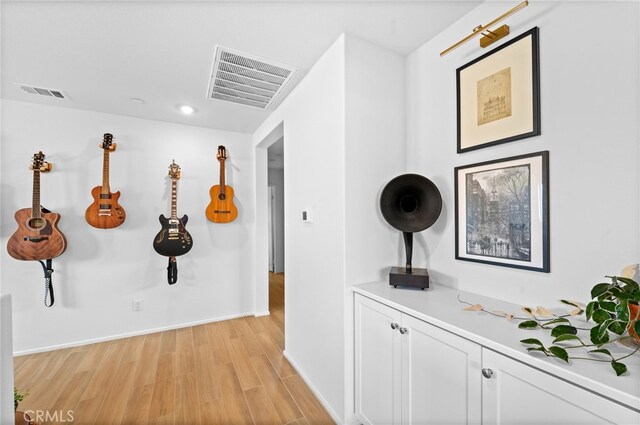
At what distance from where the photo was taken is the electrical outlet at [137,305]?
2.97 m

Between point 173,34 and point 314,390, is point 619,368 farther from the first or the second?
point 173,34

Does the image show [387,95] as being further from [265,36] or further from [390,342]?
[390,342]

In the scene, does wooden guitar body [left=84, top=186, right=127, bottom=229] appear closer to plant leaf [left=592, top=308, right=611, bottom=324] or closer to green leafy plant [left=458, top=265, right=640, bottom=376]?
green leafy plant [left=458, top=265, right=640, bottom=376]

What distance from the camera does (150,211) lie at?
10.0 ft

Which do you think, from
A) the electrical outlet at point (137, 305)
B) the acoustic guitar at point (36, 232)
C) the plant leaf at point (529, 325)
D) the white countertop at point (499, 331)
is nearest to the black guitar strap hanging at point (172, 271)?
the electrical outlet at point (137, 305)

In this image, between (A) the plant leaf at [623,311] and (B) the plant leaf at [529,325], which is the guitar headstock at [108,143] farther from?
(A) the plant leaf at [623,311]

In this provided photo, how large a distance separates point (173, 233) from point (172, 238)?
57mm

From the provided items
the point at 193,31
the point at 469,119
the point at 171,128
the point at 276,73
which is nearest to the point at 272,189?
the point at 171,128

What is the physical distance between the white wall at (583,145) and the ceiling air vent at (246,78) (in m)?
1.42

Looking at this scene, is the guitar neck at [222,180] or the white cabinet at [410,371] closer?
the white cabinet at [410,371]

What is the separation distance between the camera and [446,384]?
1.08 m

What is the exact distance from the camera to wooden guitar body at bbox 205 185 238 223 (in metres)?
3.29

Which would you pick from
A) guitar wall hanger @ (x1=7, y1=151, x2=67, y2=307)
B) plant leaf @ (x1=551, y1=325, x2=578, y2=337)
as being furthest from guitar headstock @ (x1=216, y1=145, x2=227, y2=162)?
plant leaf @ (x1=551, y1=325, x2=578, y2=337)

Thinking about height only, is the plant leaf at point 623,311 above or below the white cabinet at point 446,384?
above
